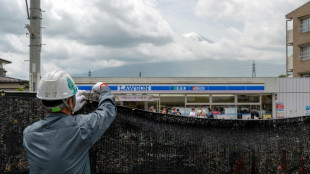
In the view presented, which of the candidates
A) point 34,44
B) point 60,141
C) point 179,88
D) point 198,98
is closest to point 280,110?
point 198,98

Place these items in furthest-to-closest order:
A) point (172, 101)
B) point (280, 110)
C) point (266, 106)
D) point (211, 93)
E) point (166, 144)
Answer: point (266, 106)
point (280, 110)
point (211, 93)
point (172, 101)
point (166, 144)

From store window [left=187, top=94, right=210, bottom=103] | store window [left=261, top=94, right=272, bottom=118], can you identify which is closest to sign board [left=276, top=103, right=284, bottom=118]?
store window [left=261, top=94, right=272, bottom=118]

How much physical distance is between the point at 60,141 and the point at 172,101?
23.9m

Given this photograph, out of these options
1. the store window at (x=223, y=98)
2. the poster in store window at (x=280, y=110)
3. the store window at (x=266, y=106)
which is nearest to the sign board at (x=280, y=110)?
the poster in store window at (x=280, y=110)

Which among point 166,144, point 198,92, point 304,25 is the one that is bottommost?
point 166,144

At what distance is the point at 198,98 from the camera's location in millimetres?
26000

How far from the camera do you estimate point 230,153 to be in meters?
3.22

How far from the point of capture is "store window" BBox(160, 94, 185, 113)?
84.0 ft

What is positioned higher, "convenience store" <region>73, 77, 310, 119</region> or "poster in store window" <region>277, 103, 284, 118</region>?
"convenience store" <region>73, 77, 310, 119</region>

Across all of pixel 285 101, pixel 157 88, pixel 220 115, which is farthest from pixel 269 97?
pixel 157 88

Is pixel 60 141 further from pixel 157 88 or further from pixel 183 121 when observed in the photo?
pixel 157 88

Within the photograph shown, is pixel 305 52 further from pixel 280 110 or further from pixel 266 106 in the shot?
pixel 266 106

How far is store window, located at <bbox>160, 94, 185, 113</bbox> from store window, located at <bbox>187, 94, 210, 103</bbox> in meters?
0.59

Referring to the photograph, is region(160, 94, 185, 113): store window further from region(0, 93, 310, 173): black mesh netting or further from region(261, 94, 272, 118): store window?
region(0, 93, 310, 173): black mesh netting
